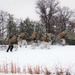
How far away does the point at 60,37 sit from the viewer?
92.3 feet

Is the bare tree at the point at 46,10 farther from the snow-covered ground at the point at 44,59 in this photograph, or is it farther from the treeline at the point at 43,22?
the snow-covered ground at the point at 44,59

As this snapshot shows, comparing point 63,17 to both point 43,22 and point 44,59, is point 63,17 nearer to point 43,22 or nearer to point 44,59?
point 43,22

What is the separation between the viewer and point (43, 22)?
147ft

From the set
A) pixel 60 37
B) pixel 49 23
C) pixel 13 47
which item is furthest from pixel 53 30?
pixel 13 47

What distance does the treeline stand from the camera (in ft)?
111

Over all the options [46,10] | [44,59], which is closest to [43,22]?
[46,10]

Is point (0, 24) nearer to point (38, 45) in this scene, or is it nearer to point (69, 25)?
point (69, 25)

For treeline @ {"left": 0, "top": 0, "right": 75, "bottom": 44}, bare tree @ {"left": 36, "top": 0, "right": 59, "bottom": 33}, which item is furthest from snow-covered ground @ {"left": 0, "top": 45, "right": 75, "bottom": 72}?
bare tree @ {"left": 36, "top": 0, "right": 59, "bottom": 33}

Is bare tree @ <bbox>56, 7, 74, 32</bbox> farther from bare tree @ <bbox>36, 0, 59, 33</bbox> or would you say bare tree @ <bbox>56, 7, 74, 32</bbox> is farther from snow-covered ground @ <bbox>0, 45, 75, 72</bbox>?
snow-covered ground @ <bbox>0, 45, 75, 72</bbox>

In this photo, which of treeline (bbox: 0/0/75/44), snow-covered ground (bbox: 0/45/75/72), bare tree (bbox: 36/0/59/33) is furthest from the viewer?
bare tree (bbox: 36/0/59/33)

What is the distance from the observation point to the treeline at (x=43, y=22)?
3397cm

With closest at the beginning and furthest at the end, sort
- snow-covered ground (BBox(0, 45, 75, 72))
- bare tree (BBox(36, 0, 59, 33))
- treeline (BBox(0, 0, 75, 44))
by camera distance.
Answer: snow-covered ground (BBox(0, 45, 75, 72))
treeline (BBox(0, 0, 75, 44))
bare tree (BBox(36, 0, 59, 33))

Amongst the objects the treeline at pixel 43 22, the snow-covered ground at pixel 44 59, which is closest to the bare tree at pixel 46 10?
the treeline at pixel 43 22

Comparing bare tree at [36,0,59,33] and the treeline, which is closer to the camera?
the treeline
